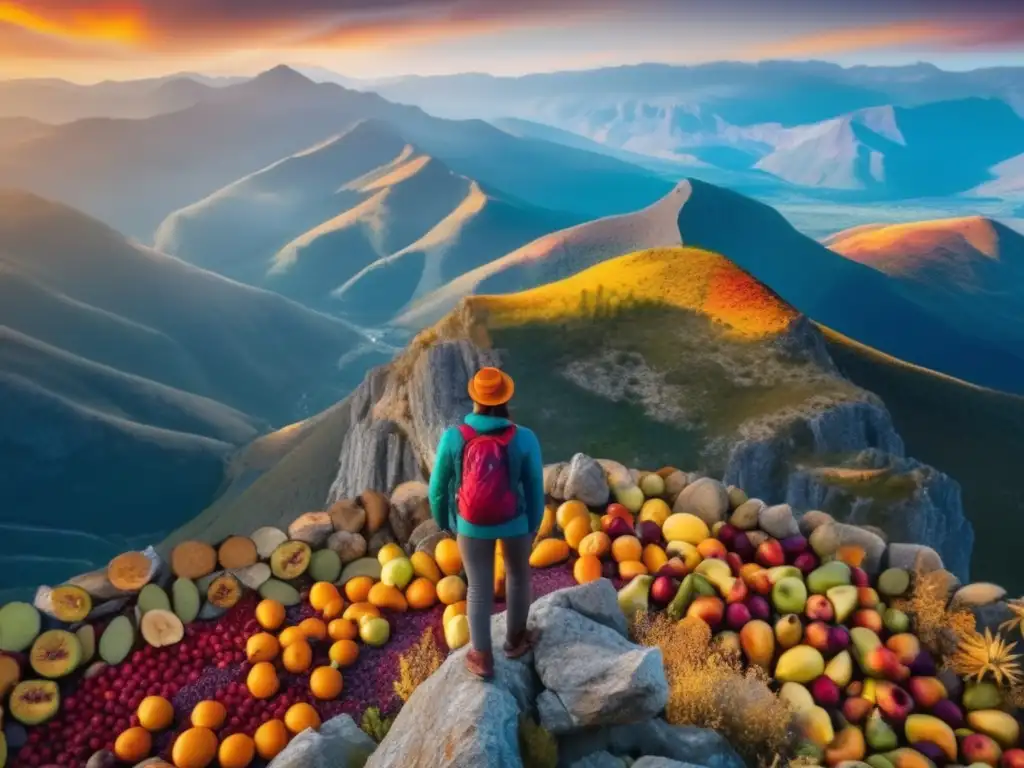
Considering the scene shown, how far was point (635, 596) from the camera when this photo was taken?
9.20 meters

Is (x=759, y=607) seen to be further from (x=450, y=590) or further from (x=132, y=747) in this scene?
(x=132, y=747)

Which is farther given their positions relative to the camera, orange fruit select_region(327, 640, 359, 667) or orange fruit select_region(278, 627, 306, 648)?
orange fruit select_region(278, 627, 306, 648)

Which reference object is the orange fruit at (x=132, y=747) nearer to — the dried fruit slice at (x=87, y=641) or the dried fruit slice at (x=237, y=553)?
the dried fruit slice at (x=87, y=641)

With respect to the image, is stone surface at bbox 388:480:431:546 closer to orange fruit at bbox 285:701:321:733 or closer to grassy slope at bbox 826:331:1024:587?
orange fruit at bbox 285:701:321:733

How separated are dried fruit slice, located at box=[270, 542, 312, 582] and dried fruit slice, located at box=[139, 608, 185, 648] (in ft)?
4.61

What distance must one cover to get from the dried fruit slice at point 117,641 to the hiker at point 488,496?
192 inches

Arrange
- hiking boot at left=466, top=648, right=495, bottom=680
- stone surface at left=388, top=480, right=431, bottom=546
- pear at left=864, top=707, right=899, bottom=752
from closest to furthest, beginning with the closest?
hiking boot at left=466, top=648, right=495, bottom=680, pear at left=864, top=707, right=899, bottom=752, stone surface at left=388, top=480, right=431, bottom=546

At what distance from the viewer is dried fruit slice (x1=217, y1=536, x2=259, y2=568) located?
1012 centimetres

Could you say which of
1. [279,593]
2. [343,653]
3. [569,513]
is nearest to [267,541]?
[279,593]

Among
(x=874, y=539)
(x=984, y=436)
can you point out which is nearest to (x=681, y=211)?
(x=984, y=436)

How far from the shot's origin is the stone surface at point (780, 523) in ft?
34.1

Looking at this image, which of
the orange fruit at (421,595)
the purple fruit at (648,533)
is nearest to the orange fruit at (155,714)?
the orange fruit at (421,595)

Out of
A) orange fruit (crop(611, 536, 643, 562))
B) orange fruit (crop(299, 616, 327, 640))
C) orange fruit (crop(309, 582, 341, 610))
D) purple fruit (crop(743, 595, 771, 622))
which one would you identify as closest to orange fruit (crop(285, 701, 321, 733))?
orange fruit (crop(299, 616, 327, 640))

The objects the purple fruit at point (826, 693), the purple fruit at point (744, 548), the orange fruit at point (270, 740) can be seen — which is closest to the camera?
the orange fruit at point (270, 740)
